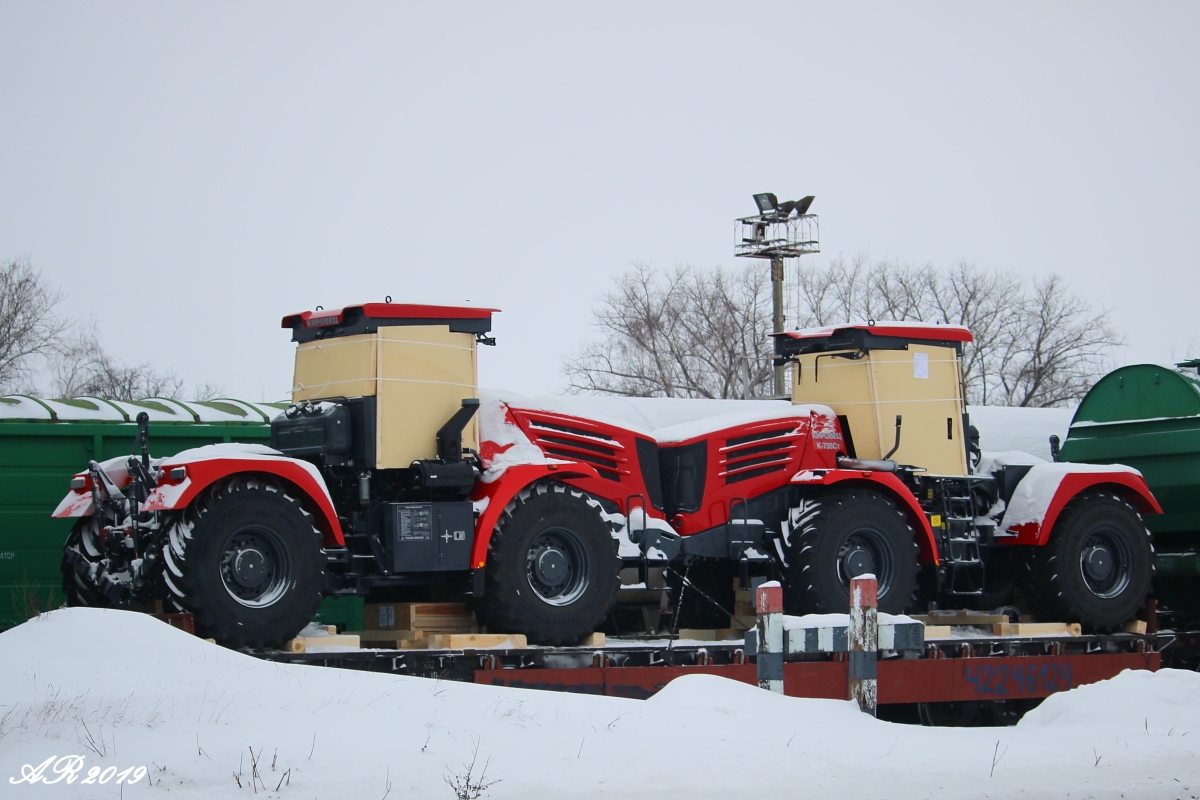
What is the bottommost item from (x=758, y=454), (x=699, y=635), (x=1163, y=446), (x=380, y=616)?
(x=699, y=635)

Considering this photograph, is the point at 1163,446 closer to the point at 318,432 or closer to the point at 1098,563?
the point at 1098,563

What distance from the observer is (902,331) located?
42.9 feet

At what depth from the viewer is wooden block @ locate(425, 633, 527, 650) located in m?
10.4

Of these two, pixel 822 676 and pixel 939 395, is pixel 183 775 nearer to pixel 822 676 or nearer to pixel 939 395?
pixel 822 676

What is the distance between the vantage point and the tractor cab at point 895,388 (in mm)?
12898

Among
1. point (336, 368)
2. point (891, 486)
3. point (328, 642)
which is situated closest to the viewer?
point (328, 642)

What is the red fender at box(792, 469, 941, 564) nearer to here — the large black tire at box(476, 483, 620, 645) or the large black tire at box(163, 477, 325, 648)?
the large black tire at box(476, 483, 620, 645)

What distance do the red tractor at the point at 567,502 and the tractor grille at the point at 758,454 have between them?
2cm

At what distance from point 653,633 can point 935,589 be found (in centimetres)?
252

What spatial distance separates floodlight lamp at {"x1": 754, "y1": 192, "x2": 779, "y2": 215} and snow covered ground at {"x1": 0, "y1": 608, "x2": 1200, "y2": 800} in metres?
29.8

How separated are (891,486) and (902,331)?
1566mm

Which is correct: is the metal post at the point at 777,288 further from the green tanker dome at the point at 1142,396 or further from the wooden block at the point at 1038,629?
the wooden block at the point at 1038,629

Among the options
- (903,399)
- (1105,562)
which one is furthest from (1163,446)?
(903,399)

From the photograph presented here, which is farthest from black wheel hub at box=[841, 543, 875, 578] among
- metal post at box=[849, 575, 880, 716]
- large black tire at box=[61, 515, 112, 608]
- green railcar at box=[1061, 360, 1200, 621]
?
large black tire at box=[61, 515, 112, 608]
